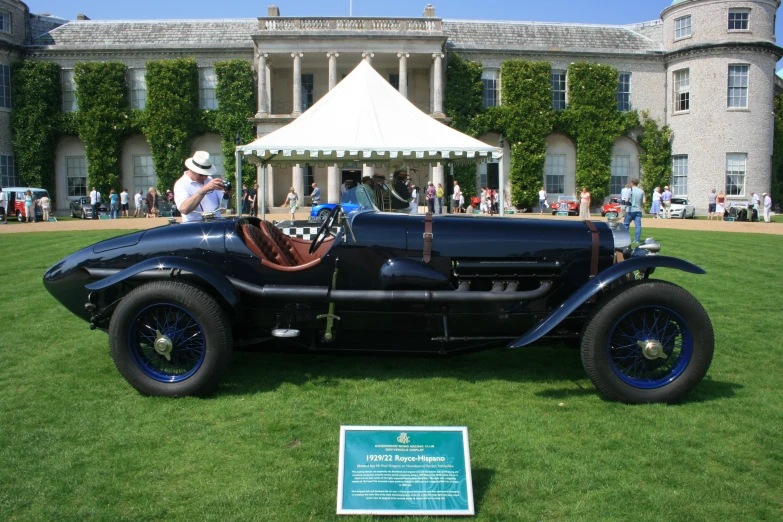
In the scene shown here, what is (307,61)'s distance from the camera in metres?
35.7

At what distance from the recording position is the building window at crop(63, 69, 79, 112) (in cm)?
3516

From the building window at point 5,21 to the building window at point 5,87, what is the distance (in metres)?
2.03

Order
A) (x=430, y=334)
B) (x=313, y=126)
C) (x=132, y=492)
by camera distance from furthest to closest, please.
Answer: (x=313, y=126) → (x=430, y=334) → (x=132, y=492)

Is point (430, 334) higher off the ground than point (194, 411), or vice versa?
point (430, 334)

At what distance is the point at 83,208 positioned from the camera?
102 ft

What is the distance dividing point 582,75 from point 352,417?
3562cm

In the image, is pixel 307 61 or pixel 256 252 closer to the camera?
pixel 256 252

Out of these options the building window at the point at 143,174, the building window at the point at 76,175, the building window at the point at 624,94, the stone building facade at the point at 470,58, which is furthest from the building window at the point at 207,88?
the building window at the point at 624,94

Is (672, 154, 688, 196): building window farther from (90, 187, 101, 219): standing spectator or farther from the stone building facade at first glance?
(90, 187, 101, 219): standing spectator

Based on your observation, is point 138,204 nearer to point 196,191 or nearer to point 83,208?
point 83,208

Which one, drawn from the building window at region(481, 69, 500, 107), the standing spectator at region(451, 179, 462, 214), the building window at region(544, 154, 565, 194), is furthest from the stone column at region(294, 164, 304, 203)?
the building window at region(544, 154, 565, 194)

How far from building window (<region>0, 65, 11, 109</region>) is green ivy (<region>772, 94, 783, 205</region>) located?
43.6m

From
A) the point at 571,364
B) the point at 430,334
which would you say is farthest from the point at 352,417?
the point at 571,364

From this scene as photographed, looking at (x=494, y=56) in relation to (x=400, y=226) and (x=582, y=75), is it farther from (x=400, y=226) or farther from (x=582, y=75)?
(x=400, y=226)
